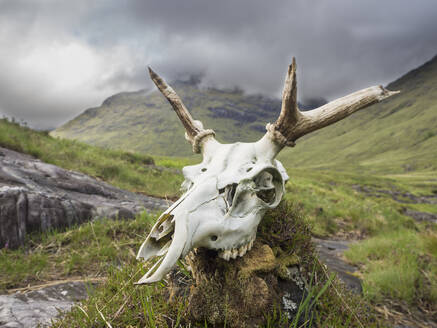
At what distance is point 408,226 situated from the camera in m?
12.0

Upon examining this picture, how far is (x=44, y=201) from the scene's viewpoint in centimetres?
464

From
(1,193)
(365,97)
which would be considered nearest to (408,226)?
(365,97)

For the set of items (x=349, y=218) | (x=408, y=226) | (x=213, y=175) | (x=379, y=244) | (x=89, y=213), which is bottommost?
(x=408, y=226)

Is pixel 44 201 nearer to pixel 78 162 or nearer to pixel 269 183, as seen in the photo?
pixel 269 183

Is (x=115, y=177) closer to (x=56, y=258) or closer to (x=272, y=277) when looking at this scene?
(x=56, y=258)

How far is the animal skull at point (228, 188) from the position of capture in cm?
189

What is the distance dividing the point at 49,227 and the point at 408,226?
1439cm

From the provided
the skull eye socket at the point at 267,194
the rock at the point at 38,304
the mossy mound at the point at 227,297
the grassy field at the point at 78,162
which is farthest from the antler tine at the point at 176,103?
the grassy field at the point at 78,162

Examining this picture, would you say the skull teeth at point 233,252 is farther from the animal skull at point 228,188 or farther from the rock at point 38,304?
the rock at point 38,304

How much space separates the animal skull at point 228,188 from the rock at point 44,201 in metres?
1.64

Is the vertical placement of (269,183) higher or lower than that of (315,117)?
lower

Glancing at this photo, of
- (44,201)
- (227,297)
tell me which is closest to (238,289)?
(227,297)

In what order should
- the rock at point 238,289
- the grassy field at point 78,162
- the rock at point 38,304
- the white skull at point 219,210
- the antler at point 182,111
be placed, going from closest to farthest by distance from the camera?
1. the white skull at point 219,210
2. the rock at point 238,289
3. the rock at point 38,304
4. the antler at point 182,111
5. the grassy field at point 78,162

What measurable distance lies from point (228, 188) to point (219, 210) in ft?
0.94
